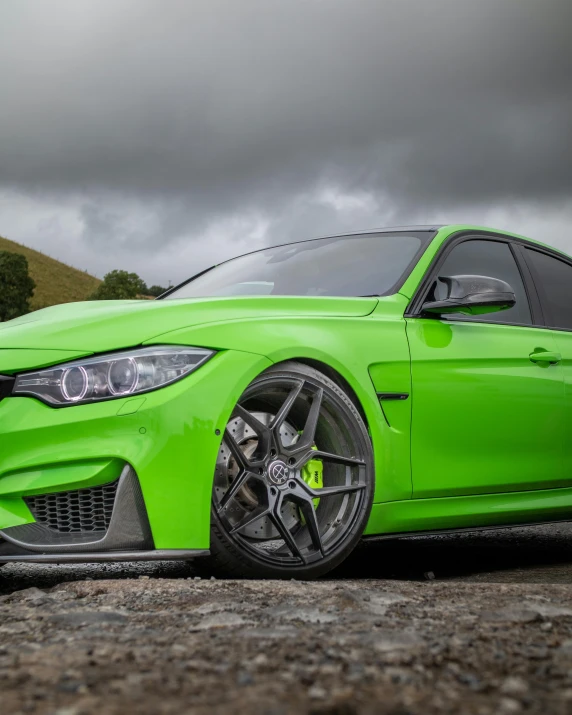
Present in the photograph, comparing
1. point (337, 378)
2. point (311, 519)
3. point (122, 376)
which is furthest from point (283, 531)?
point (122, 376)

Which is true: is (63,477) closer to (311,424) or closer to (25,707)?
(311,424)

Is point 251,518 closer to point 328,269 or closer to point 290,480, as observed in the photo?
point 290,480

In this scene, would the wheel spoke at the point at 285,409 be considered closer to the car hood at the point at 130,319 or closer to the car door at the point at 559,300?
the car hood at the point at 130,319

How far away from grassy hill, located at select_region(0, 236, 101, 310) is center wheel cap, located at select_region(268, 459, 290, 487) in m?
79.9

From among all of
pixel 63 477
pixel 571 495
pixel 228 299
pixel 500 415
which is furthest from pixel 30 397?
pixel 571 495

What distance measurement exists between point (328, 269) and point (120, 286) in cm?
7309

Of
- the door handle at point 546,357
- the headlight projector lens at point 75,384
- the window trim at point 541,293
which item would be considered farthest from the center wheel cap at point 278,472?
the window trim at point 541,293

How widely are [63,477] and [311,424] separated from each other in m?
0.99

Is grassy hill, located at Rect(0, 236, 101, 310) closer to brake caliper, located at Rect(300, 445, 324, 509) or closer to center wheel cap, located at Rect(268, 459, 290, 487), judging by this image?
brake caliper, located at Rect(300, 445, 324, 509)

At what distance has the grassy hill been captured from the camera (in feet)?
280

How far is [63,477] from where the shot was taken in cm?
325

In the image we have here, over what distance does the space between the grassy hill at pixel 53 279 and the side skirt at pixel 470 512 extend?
3110 inches

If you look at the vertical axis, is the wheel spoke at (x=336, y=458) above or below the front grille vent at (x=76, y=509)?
above

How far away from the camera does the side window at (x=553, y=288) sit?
5.39m
